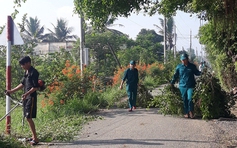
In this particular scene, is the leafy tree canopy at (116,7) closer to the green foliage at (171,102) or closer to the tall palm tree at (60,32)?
the green foliage at (171,102)

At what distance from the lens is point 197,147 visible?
21.8 ft

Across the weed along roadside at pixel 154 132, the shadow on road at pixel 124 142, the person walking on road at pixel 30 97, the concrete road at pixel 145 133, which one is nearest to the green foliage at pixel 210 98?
the weed along roadside at pixel 154 132

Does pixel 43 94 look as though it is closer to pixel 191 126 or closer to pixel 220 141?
pixel 191 126

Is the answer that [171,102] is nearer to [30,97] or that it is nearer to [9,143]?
[30,97]

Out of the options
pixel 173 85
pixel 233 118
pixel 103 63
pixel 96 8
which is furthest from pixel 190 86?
pixel 103 63

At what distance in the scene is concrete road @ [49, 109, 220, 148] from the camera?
275 inches

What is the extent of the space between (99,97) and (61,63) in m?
2.16

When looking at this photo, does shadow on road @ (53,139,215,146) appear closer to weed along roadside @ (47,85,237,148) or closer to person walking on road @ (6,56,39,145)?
weed along roadside @ (47,85,237,148)

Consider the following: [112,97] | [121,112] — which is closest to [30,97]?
[121,112]

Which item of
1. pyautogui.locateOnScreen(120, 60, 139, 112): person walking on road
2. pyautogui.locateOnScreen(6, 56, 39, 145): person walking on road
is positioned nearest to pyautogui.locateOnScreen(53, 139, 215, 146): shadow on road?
pyautogui.locateOnScreen(6, 56, 39, 145): person walking on road

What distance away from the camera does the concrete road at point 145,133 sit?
6.98m

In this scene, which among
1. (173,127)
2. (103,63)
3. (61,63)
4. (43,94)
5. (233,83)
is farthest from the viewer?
(103,63)

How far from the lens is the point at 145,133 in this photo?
318 inches

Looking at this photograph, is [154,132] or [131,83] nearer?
[154,132]
